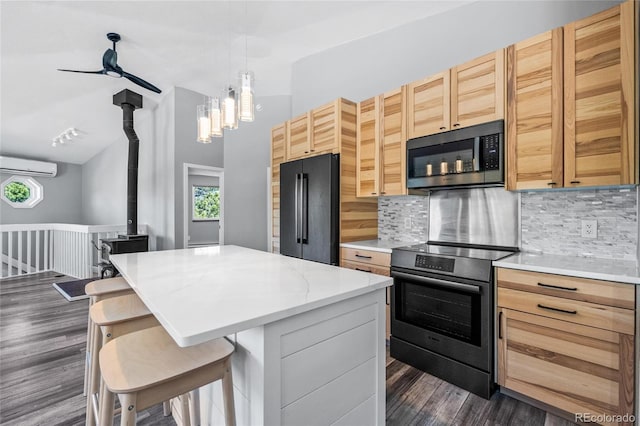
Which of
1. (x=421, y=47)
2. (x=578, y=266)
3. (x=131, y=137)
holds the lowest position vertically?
(x=578, y=266)

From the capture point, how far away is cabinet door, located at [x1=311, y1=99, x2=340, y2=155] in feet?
9.73

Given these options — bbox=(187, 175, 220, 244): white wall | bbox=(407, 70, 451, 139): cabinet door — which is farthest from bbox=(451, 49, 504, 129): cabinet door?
bbox=(187, 175, 220, 244): white wall

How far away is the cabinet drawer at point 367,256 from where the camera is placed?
251cm

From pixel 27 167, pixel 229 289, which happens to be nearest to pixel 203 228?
pixel 27 167

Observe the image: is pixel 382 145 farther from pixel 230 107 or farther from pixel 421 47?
pixel 230 107

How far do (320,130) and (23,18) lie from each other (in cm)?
314

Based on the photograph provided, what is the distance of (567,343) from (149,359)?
2059 millimetres

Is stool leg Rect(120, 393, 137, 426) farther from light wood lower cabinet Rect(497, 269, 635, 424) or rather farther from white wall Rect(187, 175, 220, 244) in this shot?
white wall Rect(187, 175, 220, 244)

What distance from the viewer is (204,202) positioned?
317 inches

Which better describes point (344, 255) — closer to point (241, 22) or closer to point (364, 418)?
point (364, 418)

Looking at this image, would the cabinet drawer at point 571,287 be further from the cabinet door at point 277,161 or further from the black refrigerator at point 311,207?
the cabinet door at point 277,161

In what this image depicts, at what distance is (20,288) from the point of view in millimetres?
4520

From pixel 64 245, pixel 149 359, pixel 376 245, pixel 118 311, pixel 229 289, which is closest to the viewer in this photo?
pixel 149 359

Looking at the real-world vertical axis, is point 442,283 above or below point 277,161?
below
